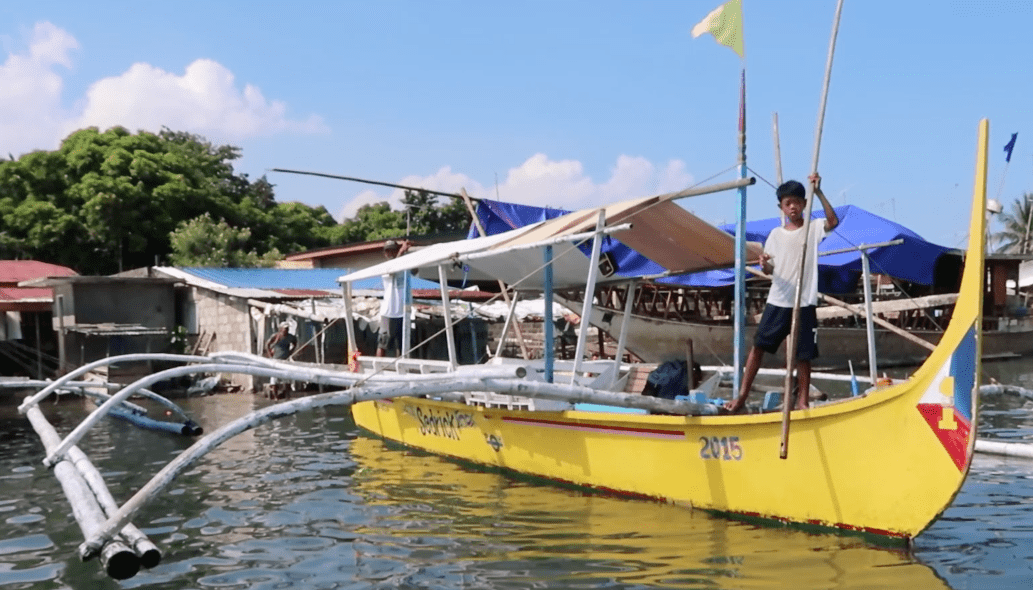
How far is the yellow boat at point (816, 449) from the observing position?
573 centimetres

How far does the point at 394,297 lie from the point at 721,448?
20.2 ft

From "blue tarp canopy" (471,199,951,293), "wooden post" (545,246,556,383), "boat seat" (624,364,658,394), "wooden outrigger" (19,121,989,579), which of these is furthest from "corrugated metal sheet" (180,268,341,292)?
"wooden post" (545,246,556,383)

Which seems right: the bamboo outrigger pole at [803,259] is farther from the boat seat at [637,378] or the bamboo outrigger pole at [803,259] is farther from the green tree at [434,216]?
the green tree at [434,216]

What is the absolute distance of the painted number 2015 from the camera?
Result: 696cm

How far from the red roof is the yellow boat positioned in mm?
22461

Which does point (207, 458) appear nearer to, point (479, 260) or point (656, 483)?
point (479, 260)

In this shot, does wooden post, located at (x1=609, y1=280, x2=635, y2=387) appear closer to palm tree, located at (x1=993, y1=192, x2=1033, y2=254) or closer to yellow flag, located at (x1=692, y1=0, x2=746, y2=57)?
yellow flag, located at (x1=692, y1=0, x2=746, y2=57)

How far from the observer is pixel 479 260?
33.9ft

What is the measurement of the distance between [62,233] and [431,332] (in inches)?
678

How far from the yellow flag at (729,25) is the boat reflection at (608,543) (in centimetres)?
396

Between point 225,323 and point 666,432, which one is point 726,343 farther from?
point 666,432

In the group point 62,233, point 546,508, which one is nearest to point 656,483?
point 546,508

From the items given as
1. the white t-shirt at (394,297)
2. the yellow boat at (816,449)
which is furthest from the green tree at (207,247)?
the yellow boat at (816,449)

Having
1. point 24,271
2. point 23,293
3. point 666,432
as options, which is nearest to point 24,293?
point 23,293
